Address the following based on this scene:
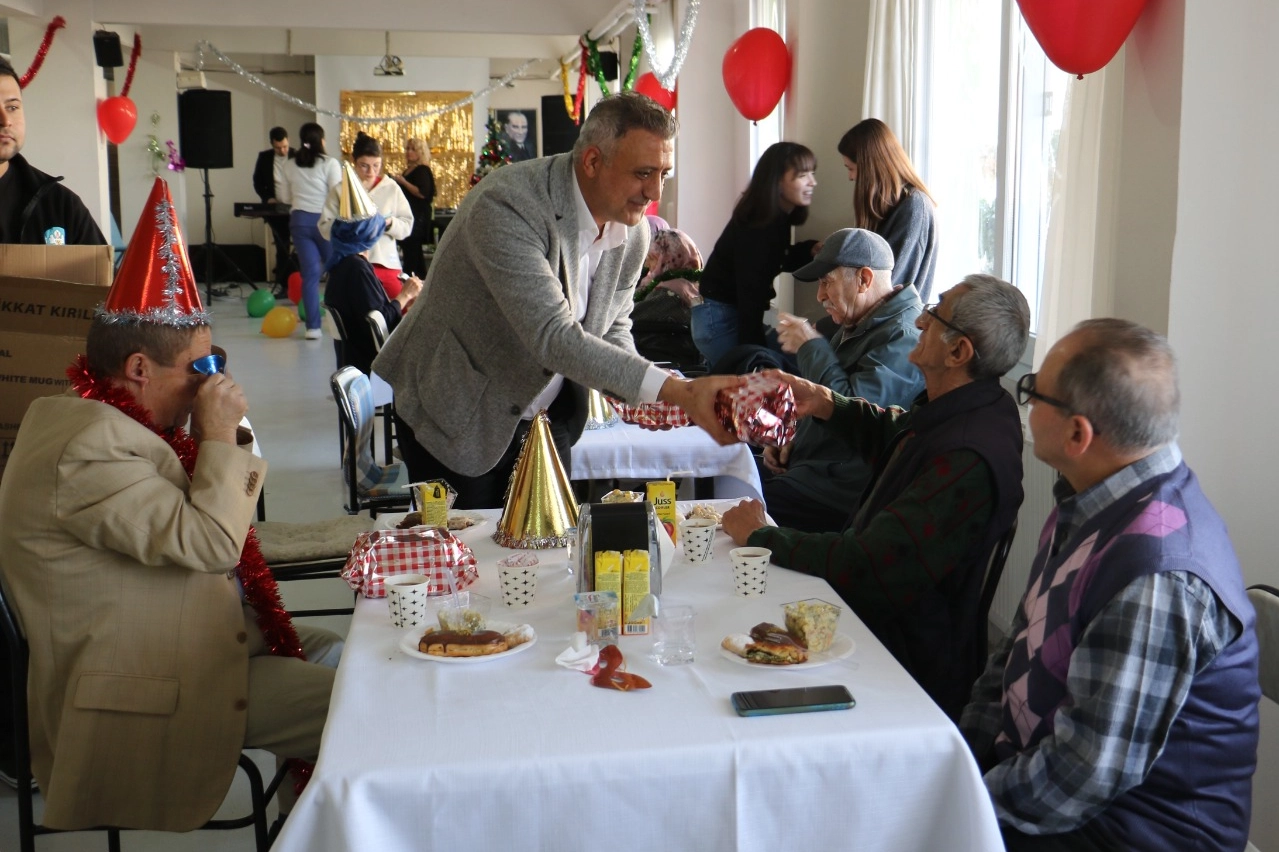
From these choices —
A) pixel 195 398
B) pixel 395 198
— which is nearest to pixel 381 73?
pixel 395 198

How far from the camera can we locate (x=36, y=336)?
2875 millimetres

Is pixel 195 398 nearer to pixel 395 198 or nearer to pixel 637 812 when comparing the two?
pixel 637 812

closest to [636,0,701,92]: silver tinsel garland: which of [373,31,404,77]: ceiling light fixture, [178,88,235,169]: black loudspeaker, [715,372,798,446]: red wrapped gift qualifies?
[715,372,798,446]: red wrapped gift

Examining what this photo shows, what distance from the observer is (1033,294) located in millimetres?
4211

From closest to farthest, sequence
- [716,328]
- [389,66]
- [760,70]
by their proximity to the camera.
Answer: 1. [716,328]
2. [760,70]
3. [389,66]

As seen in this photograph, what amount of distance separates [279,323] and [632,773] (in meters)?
10.9

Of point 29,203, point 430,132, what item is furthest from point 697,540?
point 430,132

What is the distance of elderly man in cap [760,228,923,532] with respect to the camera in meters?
3.48

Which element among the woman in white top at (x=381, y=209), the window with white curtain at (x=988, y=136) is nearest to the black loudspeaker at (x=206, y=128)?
the woman in white top at (x=381, y=209)

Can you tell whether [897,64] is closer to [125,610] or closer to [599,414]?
[599,414]

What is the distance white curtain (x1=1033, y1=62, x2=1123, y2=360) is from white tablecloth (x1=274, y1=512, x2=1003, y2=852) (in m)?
1.70

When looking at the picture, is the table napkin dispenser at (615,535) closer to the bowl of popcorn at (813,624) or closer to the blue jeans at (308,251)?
the bowl of popcorn at (813,624)

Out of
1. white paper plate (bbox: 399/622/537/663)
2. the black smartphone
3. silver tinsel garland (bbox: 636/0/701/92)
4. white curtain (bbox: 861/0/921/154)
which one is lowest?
the black smartphone

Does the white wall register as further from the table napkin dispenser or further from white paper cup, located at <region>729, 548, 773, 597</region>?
the table napkin dispenser
